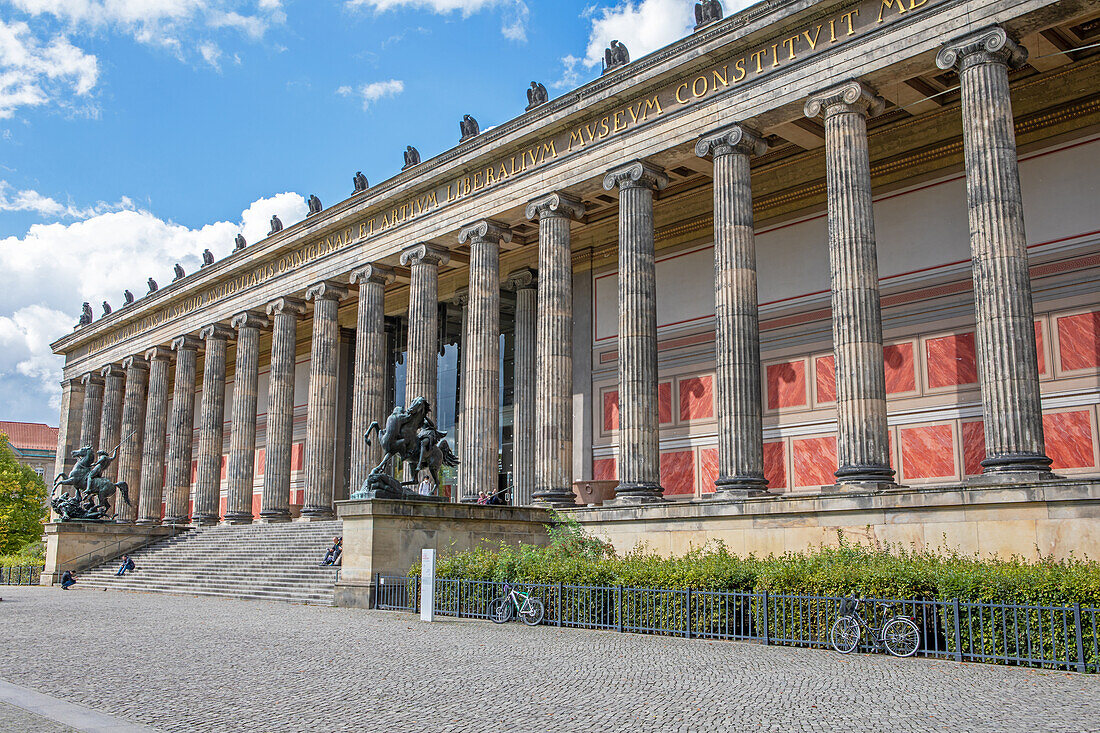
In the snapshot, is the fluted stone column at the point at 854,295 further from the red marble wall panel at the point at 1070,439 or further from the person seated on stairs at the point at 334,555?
the person seated on stairs at the point at 334,555

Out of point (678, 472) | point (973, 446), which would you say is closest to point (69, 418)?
point (678, 472)

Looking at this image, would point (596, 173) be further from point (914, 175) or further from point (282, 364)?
point (282, 364)

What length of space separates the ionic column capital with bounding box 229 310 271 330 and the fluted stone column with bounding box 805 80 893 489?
26.6m

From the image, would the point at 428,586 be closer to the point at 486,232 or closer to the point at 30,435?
the point at 486,232

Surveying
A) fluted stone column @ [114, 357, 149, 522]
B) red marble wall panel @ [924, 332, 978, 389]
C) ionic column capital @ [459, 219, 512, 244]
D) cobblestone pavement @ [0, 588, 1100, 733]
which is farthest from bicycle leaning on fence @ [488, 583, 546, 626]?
fluted stone column @ [114, 357, 149, 522]

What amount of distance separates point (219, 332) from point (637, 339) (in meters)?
24.6

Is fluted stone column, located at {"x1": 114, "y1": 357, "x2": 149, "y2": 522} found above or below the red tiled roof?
below

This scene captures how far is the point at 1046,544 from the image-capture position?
17125 millimetres

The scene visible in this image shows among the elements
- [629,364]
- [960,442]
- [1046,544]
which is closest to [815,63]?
[629,364]

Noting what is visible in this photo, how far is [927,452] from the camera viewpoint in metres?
25.1

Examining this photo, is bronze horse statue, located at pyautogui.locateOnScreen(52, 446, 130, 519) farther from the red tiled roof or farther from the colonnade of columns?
the red tiled roof

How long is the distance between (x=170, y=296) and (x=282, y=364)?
10478 millimetres

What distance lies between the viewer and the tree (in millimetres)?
60594

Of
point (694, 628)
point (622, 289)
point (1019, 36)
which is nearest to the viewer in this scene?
point (694, 628)
